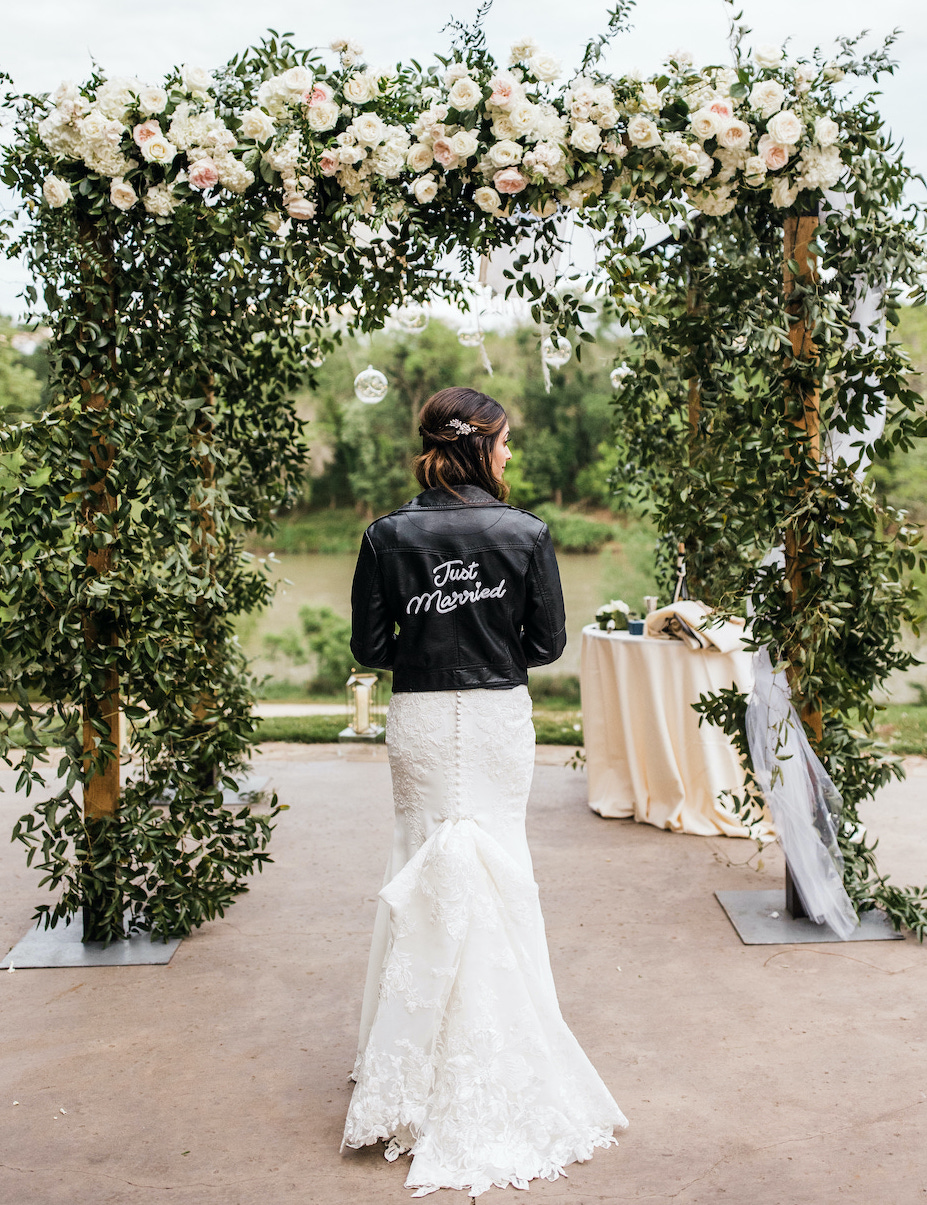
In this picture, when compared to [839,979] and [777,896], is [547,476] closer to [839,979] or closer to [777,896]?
[777,896]

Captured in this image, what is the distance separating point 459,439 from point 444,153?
122cm

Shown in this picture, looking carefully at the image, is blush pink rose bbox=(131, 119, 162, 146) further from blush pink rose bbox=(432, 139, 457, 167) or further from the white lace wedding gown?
the white lace wedding gown

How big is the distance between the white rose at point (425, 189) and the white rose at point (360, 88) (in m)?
0.29

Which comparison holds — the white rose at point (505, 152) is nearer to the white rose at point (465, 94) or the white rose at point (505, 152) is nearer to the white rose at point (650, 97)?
the white rose at point (465, 94)

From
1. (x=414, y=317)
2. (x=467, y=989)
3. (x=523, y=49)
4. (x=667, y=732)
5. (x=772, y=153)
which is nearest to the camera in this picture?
(x=467, y=989)

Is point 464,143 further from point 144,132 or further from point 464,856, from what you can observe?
point 464,856

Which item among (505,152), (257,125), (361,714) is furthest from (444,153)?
(361,714)

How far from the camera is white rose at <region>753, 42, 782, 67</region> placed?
3.28 m

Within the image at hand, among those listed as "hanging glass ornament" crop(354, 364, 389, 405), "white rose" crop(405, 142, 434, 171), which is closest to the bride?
"white rose" crop(405, 142, 434, 171)

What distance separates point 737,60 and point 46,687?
118 inches

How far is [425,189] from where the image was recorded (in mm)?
3271

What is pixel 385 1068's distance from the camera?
243cm

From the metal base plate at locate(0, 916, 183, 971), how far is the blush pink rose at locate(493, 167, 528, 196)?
2795mm

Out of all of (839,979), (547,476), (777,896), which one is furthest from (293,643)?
(839,979)
